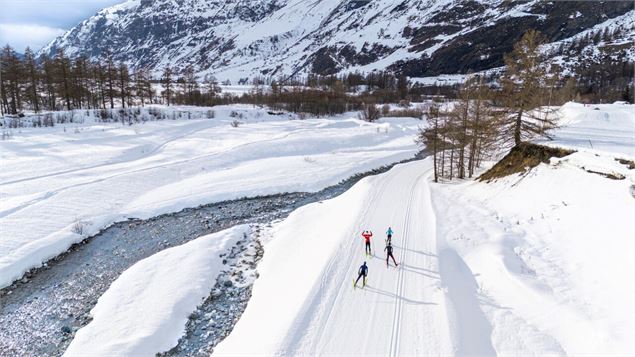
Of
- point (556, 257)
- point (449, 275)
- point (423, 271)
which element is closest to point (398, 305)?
point (423, 271)

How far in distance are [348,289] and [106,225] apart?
1745 centimetres

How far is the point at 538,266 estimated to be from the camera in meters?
14.2

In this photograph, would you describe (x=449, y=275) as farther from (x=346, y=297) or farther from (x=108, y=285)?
(x=108, y=285)

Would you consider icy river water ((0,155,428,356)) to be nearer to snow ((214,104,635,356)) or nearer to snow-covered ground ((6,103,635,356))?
snow-covered ground ((6,103,635,356))

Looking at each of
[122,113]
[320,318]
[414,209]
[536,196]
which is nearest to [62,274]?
[320,318]

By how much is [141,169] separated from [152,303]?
2227cm

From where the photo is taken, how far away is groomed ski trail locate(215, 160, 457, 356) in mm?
10469

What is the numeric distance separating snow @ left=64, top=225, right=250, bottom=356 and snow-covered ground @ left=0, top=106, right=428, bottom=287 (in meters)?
5.89

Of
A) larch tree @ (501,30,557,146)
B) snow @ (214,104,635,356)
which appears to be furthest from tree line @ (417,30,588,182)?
snow @ (214,104,635,356)

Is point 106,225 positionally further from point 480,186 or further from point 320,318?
point 480,186

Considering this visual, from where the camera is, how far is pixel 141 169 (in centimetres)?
3238

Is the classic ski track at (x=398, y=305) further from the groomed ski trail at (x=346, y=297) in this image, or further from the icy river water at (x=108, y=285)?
the icy river water at (x=108, y=285)

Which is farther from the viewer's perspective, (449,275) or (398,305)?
(449,275)

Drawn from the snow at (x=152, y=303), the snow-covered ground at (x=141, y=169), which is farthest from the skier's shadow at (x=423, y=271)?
the snow-covered ground at (x=141, y=169)
